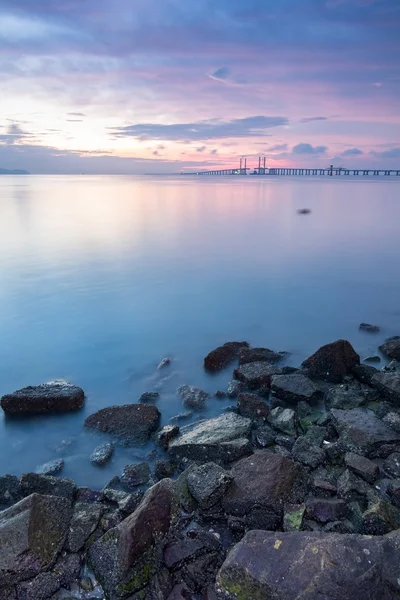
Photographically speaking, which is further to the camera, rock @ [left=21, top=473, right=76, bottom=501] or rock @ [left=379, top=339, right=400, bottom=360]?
rock @ [left=379, top=339, right=400, bottom=360]

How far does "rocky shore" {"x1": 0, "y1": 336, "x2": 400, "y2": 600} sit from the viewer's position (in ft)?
9.20

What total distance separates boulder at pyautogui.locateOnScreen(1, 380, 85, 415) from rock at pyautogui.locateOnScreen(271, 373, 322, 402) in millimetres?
2917

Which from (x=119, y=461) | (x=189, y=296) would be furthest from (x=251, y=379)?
(x=189, y=296)

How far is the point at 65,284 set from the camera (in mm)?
13695

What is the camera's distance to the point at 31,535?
11.2ft

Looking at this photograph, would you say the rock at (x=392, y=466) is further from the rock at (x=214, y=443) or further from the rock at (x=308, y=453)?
the rock at (x=214, y=443)

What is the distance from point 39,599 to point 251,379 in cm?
412

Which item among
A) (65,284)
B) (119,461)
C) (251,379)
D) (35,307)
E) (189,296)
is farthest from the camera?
(65,284)

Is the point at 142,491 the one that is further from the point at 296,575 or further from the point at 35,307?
the point at 35,307

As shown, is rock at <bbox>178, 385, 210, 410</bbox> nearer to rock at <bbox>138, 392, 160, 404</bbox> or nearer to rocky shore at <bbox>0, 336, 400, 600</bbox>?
rock at <bbox>138, 392, 160, 404</bbox>

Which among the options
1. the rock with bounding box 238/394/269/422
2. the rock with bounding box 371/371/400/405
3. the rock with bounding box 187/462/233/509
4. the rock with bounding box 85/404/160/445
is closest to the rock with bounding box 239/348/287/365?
the rock with bounding box 238/394/269/422

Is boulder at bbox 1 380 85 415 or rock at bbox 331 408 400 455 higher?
rock at bbox 331 408 400 455

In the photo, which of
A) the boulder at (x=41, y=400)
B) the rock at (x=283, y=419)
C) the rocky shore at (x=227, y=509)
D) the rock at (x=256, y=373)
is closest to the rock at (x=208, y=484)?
the rocky shore at (x=227, y=509)

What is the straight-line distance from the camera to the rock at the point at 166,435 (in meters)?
5.17
